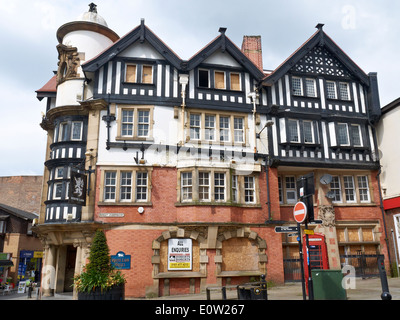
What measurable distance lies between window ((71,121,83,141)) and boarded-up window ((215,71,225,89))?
26.6ft

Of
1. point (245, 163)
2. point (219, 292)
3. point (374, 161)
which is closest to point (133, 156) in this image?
point (245, 163)

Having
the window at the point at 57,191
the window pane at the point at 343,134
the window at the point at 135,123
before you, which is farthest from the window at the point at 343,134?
the window at the point at 57,191

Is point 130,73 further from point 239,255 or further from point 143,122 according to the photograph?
point 239,255

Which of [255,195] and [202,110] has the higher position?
[202,110]

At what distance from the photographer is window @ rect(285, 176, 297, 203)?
21.3 m

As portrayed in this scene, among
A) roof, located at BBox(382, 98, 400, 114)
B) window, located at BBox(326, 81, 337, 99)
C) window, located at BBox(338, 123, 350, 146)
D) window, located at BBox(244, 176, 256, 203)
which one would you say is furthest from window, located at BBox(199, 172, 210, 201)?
roof, located at BBox(382, 98, 400, 114)

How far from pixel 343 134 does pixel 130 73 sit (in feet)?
44.2

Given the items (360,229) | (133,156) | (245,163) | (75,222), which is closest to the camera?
(75,222)

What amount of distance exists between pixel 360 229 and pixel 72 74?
1944cm

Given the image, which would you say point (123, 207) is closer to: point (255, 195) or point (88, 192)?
point (88, 192)

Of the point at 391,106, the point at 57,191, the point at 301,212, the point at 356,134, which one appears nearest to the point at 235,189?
the point at 301,212

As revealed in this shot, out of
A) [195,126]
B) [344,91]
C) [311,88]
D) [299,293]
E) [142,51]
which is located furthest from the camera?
[344,91]

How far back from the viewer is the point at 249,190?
19703mm

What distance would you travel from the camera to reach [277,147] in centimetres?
2056
